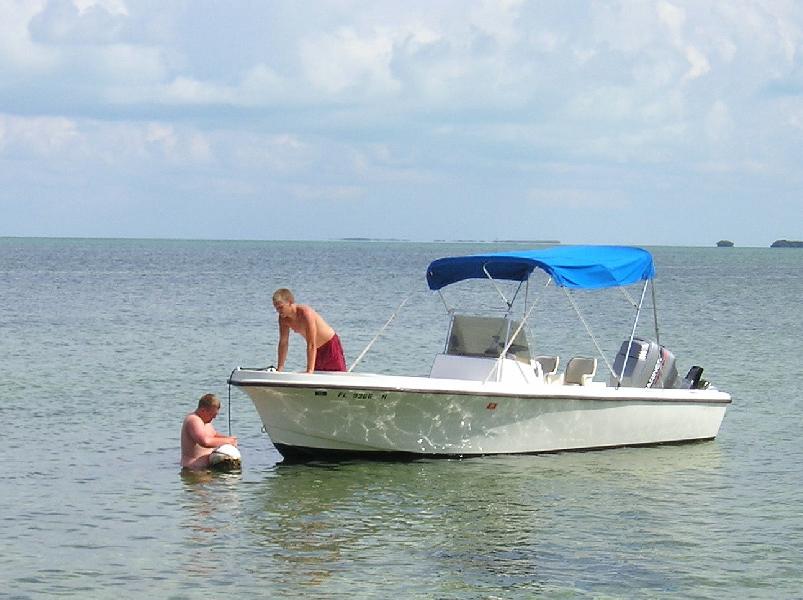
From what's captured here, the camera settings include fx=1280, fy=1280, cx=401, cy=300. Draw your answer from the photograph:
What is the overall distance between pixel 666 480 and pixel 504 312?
2696 millimetres

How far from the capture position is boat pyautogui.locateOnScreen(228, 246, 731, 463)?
13945 millimetres

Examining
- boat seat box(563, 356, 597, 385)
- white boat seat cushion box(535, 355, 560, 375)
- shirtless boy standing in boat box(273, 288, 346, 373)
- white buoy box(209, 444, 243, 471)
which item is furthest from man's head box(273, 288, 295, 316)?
boat seat box(563, 356, 597, 385)

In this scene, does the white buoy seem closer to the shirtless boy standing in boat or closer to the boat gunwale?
the boat gunwale

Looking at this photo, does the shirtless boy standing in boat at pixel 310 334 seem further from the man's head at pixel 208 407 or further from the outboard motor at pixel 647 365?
the outboard motor at pixel 647 365

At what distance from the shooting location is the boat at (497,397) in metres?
13.9

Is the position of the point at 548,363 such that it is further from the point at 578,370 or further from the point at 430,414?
the point at 430,414

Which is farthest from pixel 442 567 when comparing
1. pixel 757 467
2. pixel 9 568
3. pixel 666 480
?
pixel 757 467

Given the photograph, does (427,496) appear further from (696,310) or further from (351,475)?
(696,310)

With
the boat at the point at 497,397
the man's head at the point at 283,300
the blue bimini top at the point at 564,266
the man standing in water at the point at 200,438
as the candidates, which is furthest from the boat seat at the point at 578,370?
the man standing in water at the point at 200,438

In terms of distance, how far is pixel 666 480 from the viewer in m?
14.3

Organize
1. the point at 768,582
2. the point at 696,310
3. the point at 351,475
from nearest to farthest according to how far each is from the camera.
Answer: the point at 768,582 → the point at 351,475 → the point at 696,310

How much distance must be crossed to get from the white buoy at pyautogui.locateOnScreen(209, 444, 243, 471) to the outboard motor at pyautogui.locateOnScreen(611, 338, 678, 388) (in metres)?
5.30

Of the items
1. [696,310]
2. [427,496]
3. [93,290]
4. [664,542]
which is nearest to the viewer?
[664,542]

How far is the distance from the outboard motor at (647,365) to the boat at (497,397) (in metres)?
0.01
